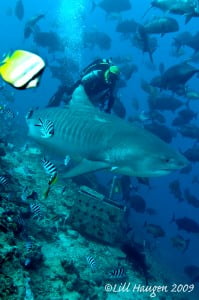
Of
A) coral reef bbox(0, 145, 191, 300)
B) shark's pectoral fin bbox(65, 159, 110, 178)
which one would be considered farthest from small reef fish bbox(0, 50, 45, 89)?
shark's pectoral fin bbox(65, 159, 110, 178)

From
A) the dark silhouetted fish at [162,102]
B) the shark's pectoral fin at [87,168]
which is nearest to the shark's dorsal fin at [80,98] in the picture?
the shark's pectoral fin at [87,168]

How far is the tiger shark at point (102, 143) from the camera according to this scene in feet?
20.1

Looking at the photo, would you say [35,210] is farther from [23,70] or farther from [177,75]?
[177,75]

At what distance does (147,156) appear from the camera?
20.0ft

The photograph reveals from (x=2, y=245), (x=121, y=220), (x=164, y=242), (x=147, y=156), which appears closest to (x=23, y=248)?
(x=2, y=245)

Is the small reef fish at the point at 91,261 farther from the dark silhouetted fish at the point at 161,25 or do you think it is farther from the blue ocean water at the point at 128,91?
the dark silhouetted fish at the point at 161,25

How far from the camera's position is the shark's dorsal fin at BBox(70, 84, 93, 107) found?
729cm

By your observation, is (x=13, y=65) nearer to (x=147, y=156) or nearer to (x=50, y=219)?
(x=147, y=156)

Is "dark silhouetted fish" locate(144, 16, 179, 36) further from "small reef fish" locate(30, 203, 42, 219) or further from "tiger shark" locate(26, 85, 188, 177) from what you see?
"small reef fish" locate(30, 203, 42, 219)

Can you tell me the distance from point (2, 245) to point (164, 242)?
2379cm

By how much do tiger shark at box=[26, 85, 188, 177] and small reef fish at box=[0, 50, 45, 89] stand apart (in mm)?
4290

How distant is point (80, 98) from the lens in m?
7.39

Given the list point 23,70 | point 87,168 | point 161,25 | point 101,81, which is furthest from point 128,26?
point 23,70

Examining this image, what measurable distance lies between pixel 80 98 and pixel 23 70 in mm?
5465
